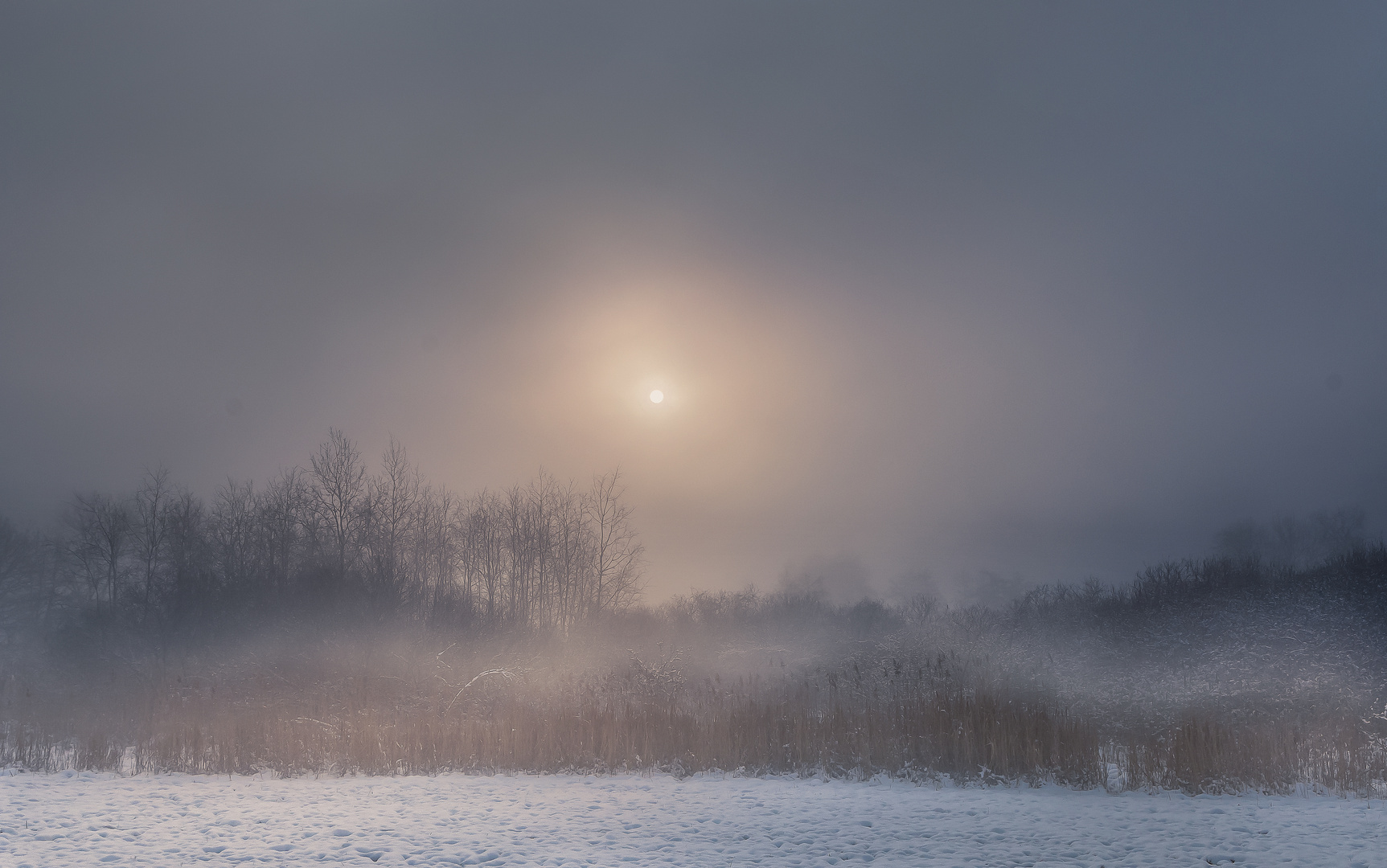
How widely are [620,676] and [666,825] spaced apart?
11.4 metres

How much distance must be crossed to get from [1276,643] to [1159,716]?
16.1ft

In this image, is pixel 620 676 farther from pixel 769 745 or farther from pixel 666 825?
pixel 666 825

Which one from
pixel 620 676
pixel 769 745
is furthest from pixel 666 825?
pixel 620 676

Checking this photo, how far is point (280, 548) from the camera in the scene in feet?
125

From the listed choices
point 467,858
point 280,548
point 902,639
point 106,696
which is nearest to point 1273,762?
point 467,858

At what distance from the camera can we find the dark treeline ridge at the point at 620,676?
1195 centimetres

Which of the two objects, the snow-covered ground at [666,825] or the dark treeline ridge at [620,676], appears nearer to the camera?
the snow-covered ground at [666,825]

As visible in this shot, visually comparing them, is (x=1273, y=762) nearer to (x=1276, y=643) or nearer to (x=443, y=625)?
(x=1276, y=643)

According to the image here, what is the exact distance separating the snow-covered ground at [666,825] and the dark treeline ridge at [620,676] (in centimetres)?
122

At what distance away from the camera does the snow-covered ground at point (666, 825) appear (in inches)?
271

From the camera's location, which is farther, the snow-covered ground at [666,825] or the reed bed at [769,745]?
the reed bed at [769,745]

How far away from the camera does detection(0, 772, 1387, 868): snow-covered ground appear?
6895 mm

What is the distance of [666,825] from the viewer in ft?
26.9

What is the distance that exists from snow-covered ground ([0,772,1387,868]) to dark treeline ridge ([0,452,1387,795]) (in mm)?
1219
